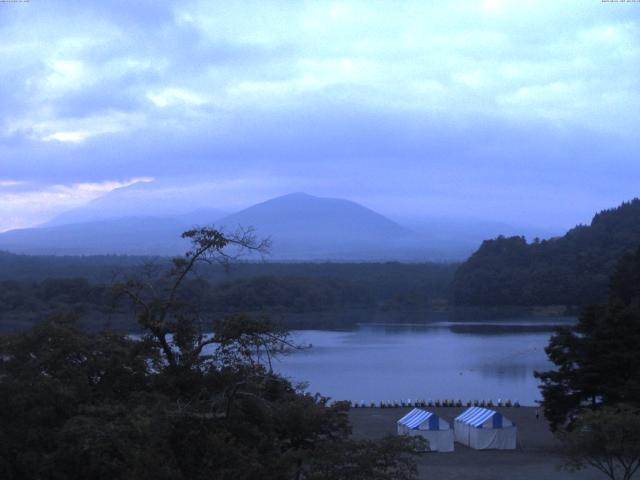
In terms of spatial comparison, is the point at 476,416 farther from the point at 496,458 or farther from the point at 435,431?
the point at 496,458

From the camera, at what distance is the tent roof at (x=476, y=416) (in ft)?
43.3

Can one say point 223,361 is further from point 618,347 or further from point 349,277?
point 349,277

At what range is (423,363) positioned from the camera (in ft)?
88.8

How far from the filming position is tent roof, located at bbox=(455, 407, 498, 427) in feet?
43.3

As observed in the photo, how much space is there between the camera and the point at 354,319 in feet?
153

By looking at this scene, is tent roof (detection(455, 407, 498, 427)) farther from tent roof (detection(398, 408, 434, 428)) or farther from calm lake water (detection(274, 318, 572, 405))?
Result: calm lake water (detection(274, 318, 572, 405))

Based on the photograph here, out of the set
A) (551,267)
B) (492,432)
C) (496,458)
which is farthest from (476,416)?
(551,267)

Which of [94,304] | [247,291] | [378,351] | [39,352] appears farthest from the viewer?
[247,291]

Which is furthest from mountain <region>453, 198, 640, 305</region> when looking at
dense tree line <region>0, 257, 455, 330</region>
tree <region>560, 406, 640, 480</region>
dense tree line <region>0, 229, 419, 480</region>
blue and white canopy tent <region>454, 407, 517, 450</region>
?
dense tree line <region>0, 229, 419, 480</region>

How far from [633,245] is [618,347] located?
40.7 meters

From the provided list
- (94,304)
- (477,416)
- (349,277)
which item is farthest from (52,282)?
(349,277)

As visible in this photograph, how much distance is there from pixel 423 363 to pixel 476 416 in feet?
44.6

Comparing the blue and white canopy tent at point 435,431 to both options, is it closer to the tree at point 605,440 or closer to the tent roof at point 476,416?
the tent roof at point 476,416

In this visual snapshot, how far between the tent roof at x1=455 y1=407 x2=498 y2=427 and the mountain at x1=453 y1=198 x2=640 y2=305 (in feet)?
110
